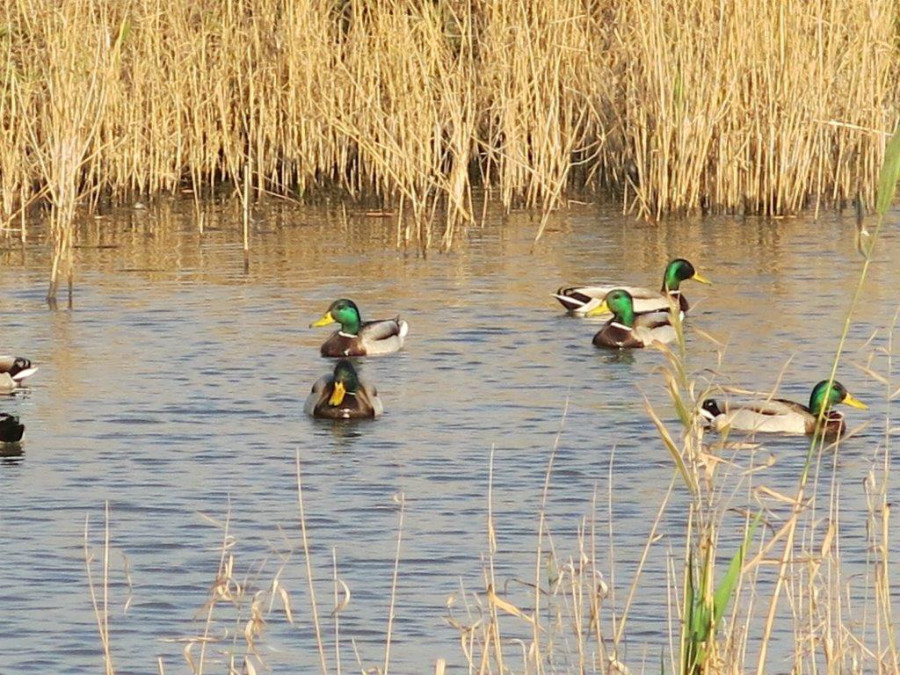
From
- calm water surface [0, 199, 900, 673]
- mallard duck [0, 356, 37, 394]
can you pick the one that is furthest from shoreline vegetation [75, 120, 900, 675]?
mallard duck [0, 356, 37, 394]

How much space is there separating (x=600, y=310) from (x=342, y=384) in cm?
338

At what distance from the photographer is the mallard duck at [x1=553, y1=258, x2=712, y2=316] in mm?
13344

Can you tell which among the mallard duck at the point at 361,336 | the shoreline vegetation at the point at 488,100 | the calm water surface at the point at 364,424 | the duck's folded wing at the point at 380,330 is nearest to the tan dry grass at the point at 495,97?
the shoreline vegetation at the point at 488,100

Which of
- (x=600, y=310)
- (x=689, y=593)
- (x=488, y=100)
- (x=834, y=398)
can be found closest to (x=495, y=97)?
(x=488, y=100)

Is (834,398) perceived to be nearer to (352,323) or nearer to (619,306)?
(619,306)

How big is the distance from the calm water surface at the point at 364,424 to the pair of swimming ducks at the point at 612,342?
0.12 metres

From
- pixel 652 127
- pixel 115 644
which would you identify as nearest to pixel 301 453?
pixel 115 644

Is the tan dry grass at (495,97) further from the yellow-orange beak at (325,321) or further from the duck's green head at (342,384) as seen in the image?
the duck's green head at (342,384)

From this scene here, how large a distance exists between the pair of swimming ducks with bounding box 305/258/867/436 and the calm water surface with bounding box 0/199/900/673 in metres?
0.12

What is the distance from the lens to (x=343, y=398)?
10.2 meters

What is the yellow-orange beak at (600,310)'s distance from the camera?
1312 centimetres

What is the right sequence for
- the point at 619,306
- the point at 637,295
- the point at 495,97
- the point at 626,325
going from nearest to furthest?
1. the point at 626,325
2. the point at 619,306
3. the point at 637,295
4. the point at 495,97

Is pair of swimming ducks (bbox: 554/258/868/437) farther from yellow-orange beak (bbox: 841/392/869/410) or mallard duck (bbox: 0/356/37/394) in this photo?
mallard duck (bbox: 0/356/37/394)

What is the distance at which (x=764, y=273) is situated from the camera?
14.6m
